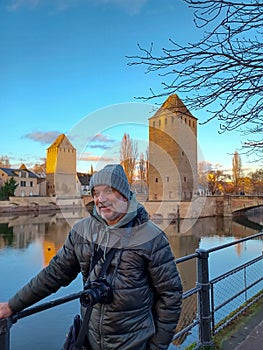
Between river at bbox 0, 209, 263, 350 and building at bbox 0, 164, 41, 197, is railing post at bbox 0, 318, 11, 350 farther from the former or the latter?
building at bbox 0, 164, 41, 197

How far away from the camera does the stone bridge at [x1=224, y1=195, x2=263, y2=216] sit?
2917 centimetres

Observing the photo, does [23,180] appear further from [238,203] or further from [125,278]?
[125,278]

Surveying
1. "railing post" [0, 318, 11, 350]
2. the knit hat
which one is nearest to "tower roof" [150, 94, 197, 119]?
the knit hat

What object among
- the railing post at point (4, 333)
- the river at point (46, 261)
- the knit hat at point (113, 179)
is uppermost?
the knit hat at point (113, 179)

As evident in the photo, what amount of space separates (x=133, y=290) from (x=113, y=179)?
1.55ft

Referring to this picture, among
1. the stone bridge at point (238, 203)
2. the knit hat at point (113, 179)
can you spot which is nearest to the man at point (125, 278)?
the knit hat at point (113, 179)

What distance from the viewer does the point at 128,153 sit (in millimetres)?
3170

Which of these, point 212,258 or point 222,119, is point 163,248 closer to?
point 222,119

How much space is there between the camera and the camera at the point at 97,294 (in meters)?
1.18

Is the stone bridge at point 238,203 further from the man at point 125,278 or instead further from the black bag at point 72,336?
the black bag at point 72,336

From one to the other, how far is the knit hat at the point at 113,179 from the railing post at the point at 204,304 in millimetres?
1269

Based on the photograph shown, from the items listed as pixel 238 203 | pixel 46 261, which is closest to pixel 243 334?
pixel 46 261

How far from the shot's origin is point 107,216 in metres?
1.36

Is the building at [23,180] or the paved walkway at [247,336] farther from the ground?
the building at [23,180]
